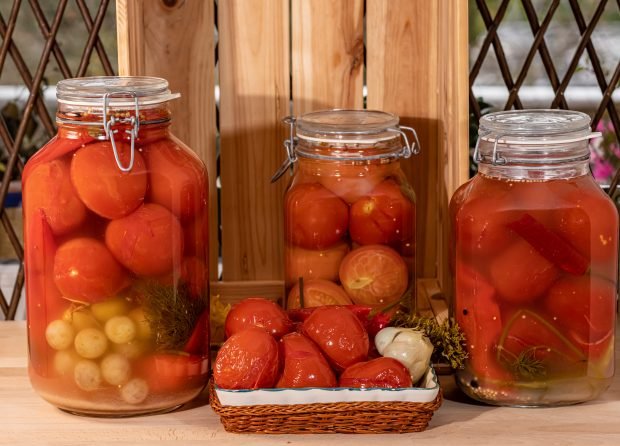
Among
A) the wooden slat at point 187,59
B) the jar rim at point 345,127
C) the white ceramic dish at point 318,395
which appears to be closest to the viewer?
the white ceramic dish at point 318,395

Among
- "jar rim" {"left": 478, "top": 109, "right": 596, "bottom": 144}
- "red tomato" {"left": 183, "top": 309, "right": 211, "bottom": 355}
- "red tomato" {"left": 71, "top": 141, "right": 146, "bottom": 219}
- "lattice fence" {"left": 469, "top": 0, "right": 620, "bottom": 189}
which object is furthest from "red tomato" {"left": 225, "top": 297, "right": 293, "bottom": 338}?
"lattice fence" {"left": 469, "top": 0, "right": 620, "bottom": 189}

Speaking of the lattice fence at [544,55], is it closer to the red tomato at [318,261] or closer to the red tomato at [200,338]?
the red tomato at [318,261]

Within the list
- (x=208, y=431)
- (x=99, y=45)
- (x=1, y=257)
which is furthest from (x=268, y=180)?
(x=1, y=257)

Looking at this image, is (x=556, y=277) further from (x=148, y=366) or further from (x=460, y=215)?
(x=148, y=366)

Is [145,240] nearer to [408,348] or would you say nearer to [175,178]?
[175,178]

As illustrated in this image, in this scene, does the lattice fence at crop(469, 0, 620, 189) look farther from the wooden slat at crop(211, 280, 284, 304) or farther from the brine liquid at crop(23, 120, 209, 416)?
the brine liquid at crop(23, 120, 209, 416)

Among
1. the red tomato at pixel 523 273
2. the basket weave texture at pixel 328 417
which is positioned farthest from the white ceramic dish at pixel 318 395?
the red tomato at pixel 523 273

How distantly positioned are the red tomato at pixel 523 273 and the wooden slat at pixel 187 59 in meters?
0.37

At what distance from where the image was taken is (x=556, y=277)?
2.70ft

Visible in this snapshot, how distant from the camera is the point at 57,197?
81cm

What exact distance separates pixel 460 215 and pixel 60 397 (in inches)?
14.7

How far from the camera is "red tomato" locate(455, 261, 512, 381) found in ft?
2.74

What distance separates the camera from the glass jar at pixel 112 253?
2.63ft

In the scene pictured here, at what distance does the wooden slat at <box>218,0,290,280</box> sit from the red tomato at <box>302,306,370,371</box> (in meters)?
0.28
